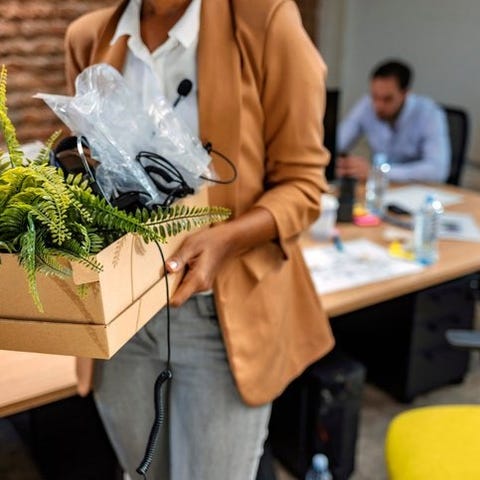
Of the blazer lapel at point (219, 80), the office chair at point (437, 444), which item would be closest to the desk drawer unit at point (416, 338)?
the office chair at point (437, 444)

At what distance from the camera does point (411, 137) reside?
326cm

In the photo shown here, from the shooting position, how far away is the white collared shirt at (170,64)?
109cm

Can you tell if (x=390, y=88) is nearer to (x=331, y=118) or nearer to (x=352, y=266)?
(x=331, y=118)

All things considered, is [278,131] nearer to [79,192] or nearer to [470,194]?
[79,192]

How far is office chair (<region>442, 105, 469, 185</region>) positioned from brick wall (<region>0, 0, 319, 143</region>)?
1924 mm

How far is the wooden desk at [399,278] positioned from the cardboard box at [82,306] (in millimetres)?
1020

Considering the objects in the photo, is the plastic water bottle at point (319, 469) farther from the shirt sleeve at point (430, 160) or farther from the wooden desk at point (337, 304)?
the shirt sleeve at point (430, 160)

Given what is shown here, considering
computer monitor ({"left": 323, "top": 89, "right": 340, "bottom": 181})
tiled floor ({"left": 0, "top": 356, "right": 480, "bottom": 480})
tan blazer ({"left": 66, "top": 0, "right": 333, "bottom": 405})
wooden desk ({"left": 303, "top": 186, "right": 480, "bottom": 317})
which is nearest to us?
tan blazer ({"left": 66, "top": 0, "right": 333, "bottom": 405})

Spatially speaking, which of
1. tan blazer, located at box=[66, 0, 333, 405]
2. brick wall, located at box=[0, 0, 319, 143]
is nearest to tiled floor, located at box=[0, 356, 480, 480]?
tan blazer, located at box=[66, 0, 333, 405]

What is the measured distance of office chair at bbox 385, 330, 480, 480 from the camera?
133 centimetres

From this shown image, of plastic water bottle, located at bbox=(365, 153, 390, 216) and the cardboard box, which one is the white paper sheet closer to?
plastic water bottle, located at bbox=(365, 153, 390, 216)

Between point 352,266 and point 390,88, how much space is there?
148cm

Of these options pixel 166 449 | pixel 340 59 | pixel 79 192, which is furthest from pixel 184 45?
pixel 340 59

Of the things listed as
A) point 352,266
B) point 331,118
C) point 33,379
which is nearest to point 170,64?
point 33,379
